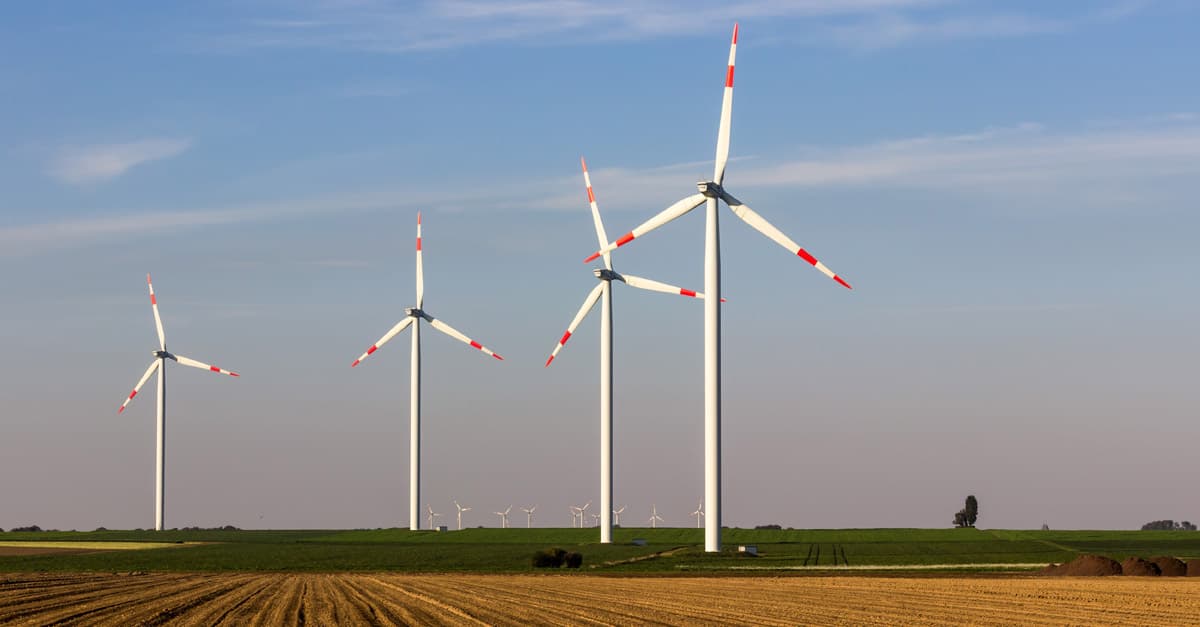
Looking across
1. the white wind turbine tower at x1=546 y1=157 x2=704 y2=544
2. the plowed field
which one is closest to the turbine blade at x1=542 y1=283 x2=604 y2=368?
the white wind turbine tower at x1=546 y1=157 x2=704 y2=544

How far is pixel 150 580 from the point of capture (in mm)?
83125

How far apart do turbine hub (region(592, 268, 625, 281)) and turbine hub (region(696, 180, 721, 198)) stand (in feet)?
79.3

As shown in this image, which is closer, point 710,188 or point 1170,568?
point 1170,568

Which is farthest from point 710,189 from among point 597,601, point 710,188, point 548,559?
point 597,601

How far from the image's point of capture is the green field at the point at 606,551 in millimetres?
102750

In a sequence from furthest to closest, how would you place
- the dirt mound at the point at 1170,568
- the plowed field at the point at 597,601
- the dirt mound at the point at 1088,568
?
the dirt mound at the point at 1088,568, the dirt mound at the point at 1170,568, the plowed field at the point at 597,601

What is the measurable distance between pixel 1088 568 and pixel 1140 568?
292cm

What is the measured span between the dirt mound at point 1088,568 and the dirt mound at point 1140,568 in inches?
36.7

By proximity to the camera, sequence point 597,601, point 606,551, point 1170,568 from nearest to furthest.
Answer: point 597,601
point 1170,568
point 606,551

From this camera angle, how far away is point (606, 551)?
11706 centimetres

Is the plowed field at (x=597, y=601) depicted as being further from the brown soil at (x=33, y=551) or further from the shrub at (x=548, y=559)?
the brown soil at (x=33, y=551)

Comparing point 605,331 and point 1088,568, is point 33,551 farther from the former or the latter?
point 1088,568

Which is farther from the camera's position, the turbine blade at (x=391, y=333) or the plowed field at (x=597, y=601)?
the turbine blade at (x=391, y=333)

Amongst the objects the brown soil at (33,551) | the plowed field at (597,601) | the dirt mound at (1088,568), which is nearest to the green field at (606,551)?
the brown soil at (33,551)
